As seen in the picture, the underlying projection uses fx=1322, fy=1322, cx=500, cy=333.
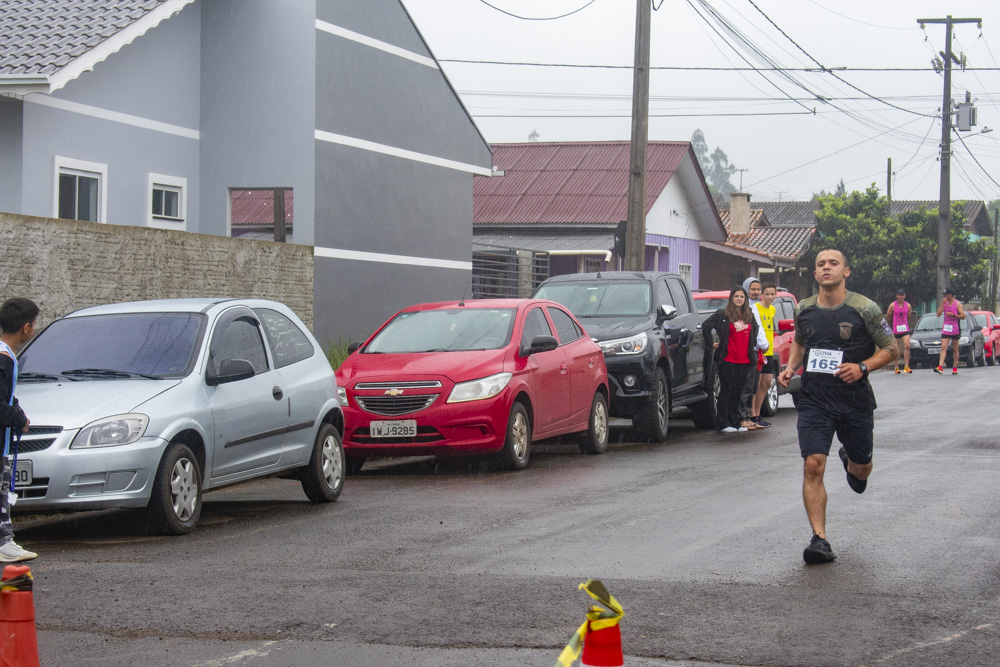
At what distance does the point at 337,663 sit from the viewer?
212 inches

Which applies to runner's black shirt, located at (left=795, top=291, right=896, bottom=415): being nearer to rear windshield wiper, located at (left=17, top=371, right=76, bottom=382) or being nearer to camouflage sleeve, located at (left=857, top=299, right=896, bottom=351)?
camouflage sleeve, located at (left=857, top=299, right=896, bottom=351)

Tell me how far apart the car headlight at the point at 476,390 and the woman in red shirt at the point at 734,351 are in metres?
4.96

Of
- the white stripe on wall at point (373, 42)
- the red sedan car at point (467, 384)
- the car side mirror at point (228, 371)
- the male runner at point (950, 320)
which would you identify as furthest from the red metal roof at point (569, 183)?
the car side mirror at point (228, 371)

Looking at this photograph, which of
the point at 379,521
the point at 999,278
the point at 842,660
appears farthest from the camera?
the point at 999,278

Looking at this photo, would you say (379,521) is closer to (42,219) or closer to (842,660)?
(842,660)

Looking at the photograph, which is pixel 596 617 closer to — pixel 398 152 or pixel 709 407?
pixel 709 407

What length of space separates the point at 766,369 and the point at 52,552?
35.5ft

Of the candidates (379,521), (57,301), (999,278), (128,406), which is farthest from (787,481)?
(999,278)

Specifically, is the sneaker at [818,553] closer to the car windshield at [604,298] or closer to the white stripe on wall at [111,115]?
the car windshield at [604,298]

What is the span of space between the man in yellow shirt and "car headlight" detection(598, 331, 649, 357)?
2085 millimetres

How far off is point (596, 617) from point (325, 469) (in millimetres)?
7173

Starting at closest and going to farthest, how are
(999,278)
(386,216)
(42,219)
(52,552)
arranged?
(52,552) < (42,219) < (386,216) < (999,278)

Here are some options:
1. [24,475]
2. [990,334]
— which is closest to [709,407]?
[24,475]

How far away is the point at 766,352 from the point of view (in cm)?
1652
